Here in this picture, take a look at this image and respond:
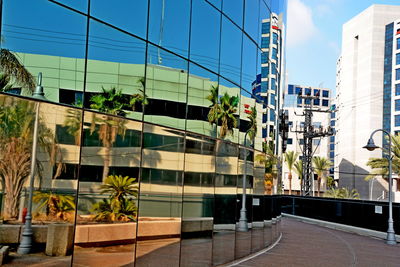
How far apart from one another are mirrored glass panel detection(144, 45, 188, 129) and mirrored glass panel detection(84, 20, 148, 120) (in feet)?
0.80

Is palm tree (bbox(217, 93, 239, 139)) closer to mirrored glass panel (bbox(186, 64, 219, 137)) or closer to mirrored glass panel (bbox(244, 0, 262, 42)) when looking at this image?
mirrored glass panel (bbox(186, 64, 219, 137))

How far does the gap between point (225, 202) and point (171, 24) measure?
5240 millimetres

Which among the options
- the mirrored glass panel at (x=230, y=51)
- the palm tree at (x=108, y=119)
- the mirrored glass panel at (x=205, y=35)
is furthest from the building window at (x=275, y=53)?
the palm tree at (x=108, y=119)

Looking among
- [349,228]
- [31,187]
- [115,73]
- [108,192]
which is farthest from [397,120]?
[31,187]

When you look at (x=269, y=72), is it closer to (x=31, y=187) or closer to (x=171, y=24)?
(x=171, y=24)

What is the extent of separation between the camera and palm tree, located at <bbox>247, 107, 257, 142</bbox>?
15.9 m

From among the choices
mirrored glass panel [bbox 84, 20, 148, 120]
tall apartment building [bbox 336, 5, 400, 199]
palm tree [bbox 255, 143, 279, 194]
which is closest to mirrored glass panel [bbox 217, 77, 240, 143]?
palm tree [bbox 255, 143, 279, 194]

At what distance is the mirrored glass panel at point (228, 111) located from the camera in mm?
13367

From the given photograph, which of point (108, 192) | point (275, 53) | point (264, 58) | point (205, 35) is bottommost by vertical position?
point (108, 192)

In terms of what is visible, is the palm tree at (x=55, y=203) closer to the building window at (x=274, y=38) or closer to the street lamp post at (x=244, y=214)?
the street lamp post at (x=244, y=214)

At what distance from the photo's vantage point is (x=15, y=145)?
7473mm

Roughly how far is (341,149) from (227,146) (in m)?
95.0

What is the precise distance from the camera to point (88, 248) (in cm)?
858

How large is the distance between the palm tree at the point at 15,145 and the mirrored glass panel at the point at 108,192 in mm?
1102
